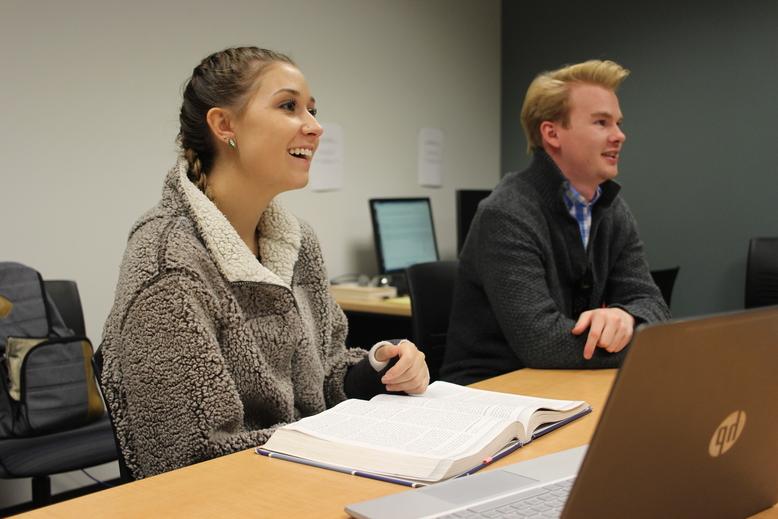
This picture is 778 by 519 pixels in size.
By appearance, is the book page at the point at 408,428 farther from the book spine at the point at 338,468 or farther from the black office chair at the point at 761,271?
the black office chair at the point at 761,271

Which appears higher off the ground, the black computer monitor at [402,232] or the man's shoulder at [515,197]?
the man's shoulder at [515,197]

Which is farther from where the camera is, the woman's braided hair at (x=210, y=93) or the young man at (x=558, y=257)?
the young man at (x=558, y=257)

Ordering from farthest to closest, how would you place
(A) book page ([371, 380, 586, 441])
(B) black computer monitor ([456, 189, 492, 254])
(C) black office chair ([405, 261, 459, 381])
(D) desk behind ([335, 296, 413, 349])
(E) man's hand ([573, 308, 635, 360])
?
1. (B) black computer monitor ([456, 189, 492, 254])
2. (D) desk behind ([335, 296, 413, 349])
3. (C) black office chair ([405, 261, 459, 381])
4. (E) man's hand ([573, 308, 635, 360])
5. (A) book page ([371, 380, 586, 441])

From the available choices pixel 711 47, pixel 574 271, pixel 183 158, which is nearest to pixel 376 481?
pixel 183 158

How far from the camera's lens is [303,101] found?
1.60m

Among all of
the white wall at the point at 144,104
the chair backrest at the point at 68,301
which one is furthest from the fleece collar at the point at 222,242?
the white wall at the point at 144,104

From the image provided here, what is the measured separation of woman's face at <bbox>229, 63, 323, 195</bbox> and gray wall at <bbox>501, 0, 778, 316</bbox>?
2.76 metres

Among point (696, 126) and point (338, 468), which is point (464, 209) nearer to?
point (696, 126)

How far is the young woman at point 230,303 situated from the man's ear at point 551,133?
0.83 metres

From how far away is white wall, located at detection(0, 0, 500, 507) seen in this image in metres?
2.55

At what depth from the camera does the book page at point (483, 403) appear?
1220mm

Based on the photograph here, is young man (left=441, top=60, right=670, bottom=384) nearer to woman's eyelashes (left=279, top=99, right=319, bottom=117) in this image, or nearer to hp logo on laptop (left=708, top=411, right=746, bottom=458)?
woman's eyelashes (left=279, top=99, right=319, bottom=117)

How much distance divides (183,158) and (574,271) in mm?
1038

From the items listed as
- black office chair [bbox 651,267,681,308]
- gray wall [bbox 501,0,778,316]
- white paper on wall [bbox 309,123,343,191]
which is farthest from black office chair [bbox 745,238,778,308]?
white paper on wall [bbox 309,123,343,191]
